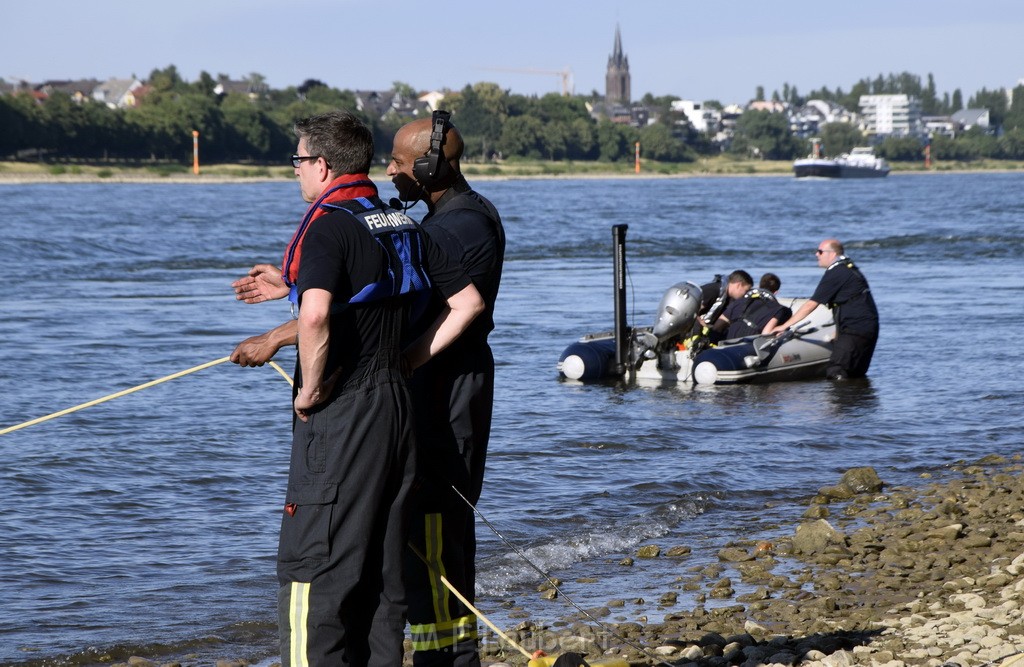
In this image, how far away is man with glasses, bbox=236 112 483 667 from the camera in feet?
13.4

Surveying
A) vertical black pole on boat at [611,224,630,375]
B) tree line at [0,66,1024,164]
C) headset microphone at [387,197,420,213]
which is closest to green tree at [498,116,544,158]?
tree line at [0,66,1024,164]

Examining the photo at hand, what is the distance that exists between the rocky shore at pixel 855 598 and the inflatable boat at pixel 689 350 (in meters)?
5.79

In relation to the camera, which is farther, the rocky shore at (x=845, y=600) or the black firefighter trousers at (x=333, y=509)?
the rocky shore at (x=845, y=600)

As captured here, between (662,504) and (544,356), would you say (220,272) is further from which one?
(662,504)

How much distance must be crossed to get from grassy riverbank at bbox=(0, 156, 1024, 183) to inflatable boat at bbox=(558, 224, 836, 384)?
6373cm

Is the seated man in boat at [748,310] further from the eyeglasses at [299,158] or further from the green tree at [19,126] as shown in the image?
the green tree at [19,126]

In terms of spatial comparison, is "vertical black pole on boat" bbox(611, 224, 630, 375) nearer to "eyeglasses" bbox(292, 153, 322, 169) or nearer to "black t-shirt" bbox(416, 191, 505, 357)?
"black t-shirt" bbox(416, 191, 505, 357)

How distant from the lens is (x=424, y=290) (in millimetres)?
4395

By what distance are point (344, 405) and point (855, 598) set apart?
11.6 ft

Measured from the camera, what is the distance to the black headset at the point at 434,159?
15.5ft

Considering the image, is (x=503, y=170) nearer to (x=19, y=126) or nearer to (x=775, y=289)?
(x=19, y=126)

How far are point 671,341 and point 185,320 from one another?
993 cm

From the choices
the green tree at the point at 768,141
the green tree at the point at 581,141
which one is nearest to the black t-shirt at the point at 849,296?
→ the green tree at the point at 581,141

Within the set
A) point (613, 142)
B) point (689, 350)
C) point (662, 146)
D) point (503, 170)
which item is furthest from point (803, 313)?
point (662, 146)
